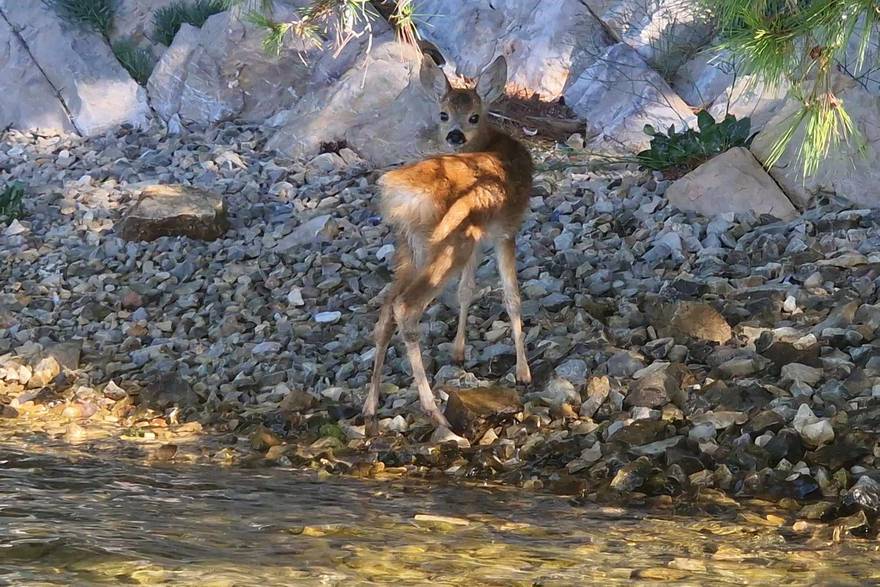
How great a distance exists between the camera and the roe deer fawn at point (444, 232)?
21.3ft

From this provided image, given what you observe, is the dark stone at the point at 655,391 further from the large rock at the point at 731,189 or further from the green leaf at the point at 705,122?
the green leaf at the point at 705,122

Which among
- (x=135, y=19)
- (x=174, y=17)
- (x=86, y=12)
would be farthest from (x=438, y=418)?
(x=135, y=19)

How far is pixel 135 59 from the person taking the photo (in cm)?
1565

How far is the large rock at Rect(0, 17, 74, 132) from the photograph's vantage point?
15211mm

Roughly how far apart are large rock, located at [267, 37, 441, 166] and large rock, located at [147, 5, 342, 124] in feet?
2.38

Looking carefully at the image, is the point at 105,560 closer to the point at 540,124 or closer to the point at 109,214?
the point at 109,214

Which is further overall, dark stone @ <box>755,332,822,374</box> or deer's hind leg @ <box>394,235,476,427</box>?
deer's hind leg @ <box>394,235,476,427</box>

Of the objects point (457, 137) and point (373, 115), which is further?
point (373, 115)

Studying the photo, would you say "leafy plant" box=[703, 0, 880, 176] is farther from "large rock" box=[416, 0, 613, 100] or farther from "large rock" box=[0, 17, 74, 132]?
"large rock" box=[0, 17, 74, 132]

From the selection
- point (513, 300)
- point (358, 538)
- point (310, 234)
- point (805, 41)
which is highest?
point (310, 234)

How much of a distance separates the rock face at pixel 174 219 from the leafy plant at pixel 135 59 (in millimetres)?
5033

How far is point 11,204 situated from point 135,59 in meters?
4.25

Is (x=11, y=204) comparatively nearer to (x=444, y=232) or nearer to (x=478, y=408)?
(x=444, y=232)

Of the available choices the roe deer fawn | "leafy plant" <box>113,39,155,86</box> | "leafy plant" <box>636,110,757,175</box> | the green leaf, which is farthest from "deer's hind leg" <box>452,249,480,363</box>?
"leafy plant" <box>113,39,155,86</box>
